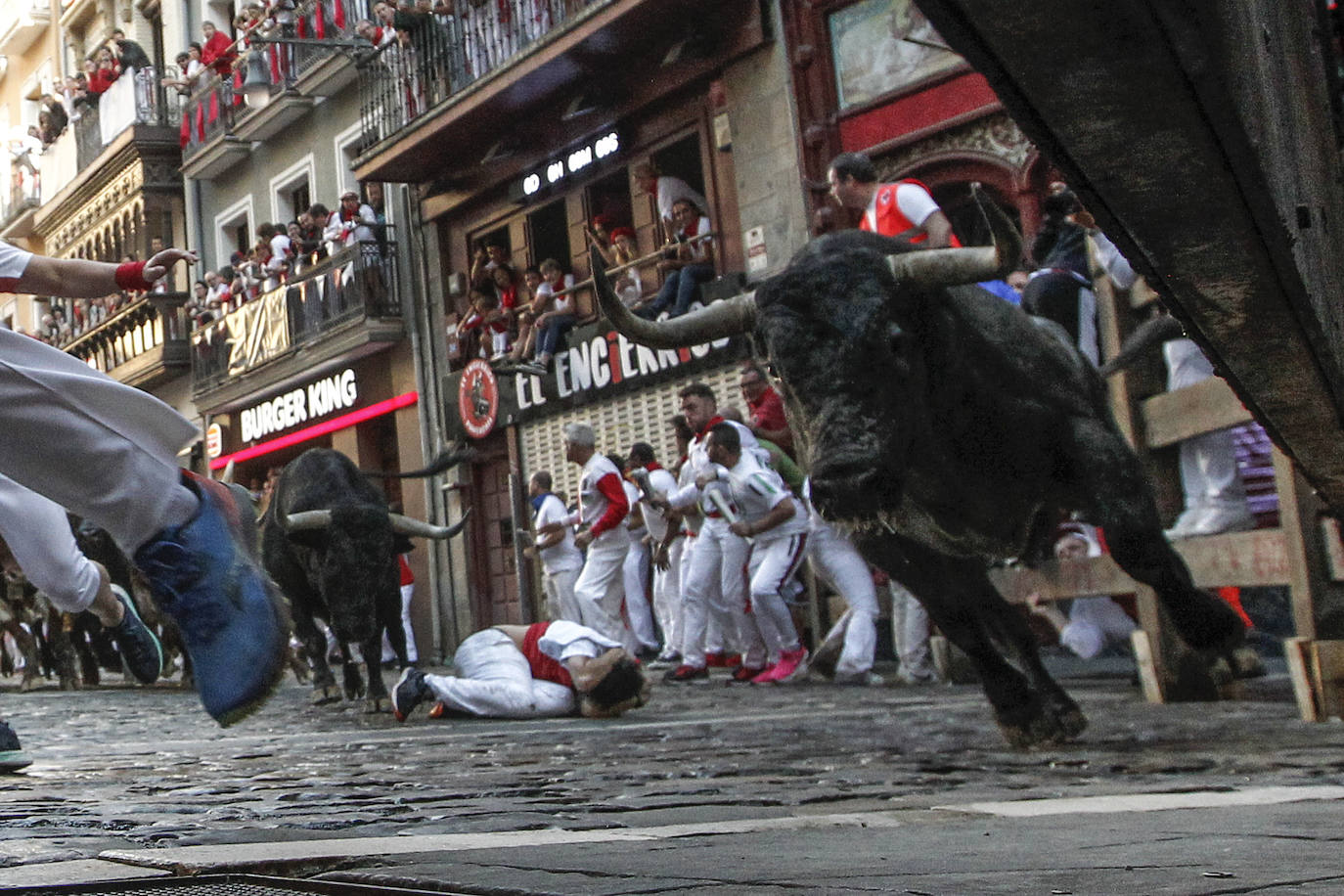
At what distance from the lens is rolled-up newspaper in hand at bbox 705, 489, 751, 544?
1334 centimetres

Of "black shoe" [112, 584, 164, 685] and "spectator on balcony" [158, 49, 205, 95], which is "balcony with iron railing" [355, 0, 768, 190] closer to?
"spectator on balcony" [158, 49, 205, 95]

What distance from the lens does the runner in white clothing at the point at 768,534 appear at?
12789 millimetres

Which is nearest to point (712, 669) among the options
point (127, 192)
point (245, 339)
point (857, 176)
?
point (857, 176)

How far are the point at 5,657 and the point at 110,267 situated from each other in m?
23.2

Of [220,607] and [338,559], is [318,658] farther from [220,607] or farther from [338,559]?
[220,607]

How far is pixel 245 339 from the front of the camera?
31.7m

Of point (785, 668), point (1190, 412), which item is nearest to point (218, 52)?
point (785, 668)

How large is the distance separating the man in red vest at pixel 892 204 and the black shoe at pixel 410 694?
10.7ft

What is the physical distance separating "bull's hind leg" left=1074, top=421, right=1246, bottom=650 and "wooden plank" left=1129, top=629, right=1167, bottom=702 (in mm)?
1853

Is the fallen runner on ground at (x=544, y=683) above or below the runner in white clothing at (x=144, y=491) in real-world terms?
below

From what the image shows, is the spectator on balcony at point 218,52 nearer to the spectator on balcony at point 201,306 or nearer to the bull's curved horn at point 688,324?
the spectator on balcony at point 201,306

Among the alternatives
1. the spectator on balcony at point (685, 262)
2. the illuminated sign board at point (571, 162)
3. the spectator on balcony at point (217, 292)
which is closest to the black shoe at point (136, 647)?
the spectator on balcony at point (685, 262)

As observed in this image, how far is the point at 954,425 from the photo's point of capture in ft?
20.2

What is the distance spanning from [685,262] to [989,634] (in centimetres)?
1381
